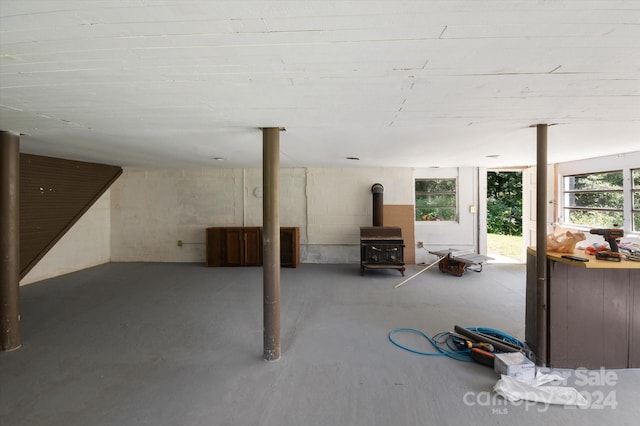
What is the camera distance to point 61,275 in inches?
230

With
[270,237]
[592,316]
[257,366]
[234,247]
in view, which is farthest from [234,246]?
[592,316]

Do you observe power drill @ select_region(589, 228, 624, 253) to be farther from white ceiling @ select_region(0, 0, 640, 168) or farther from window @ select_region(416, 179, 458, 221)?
window @ select_region(416, 179, 458, 221)

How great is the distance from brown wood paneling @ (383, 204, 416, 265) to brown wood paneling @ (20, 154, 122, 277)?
7.08 m

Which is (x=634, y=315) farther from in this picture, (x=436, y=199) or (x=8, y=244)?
(x=8, y=244)

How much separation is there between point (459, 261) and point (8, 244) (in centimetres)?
711

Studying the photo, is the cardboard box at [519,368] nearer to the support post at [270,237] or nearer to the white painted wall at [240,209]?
the support post at [270,237]

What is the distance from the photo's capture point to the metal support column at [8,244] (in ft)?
9.59

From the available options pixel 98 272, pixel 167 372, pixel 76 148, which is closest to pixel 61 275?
pixel 98 272

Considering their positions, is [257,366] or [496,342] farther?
[496,342]

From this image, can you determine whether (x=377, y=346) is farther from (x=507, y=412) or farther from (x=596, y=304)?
(x=596, y=304)

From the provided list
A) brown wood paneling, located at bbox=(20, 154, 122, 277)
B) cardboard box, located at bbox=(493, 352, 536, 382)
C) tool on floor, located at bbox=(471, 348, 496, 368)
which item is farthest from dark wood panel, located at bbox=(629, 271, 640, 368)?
brown wood paneling, located at bbox=(20, 154, 122, 277)

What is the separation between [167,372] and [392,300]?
10.5 ft

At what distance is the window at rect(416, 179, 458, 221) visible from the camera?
22.9ft

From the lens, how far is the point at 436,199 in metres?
7.04
